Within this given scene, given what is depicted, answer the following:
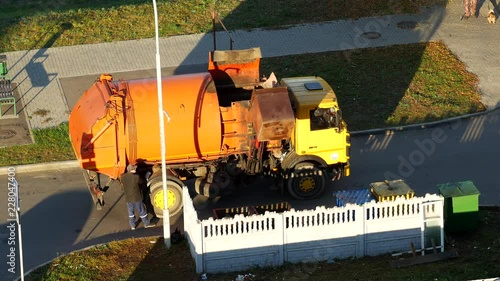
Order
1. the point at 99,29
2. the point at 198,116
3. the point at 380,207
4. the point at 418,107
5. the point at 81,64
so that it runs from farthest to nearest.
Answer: the point at 99,29 < the point at 81,64 < the point at 418,107 < the point at 198,116 < the point at 380,207

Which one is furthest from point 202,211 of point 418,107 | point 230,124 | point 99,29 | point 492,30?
point 492,30

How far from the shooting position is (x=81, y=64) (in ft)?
98.4

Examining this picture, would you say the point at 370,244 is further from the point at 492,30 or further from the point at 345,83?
the point at 492,30

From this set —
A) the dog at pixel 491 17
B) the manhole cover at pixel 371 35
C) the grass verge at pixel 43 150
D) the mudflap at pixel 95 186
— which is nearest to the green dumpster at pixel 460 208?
the mudflap at pixel 95 186

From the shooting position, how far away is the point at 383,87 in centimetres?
2820

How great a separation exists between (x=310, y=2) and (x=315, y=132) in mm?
12023

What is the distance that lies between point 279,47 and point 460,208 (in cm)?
1159

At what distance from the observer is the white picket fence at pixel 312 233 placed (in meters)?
19.5

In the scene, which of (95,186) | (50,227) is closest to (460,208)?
(95,186)

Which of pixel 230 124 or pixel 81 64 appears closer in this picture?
pixel 230 124

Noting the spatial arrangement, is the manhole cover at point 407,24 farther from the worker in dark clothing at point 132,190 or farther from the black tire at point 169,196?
the worker in dark clothing at point 132,190

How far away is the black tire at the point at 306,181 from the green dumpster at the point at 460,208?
10.3ft

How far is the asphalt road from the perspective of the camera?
71.3 feet

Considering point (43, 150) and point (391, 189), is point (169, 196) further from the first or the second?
point (391, 189)
